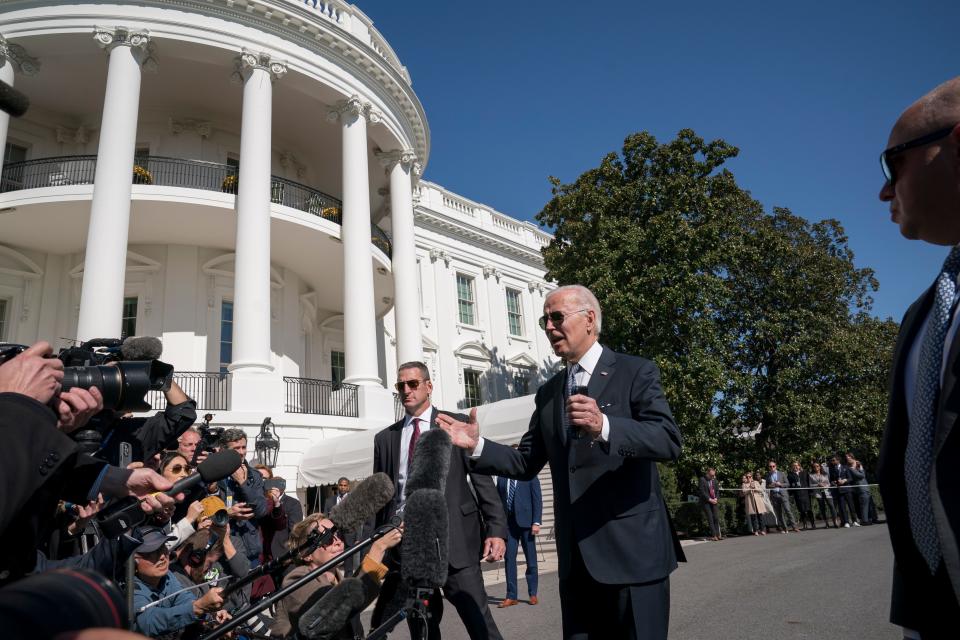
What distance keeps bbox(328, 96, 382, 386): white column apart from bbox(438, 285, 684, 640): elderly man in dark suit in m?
14.5

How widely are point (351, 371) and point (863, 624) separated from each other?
14109 mm

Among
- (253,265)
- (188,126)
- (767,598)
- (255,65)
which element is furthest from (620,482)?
(188,126)

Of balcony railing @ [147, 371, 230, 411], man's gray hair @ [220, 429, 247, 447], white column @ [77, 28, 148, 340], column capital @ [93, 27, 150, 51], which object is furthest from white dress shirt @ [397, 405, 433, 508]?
column capital @ [93, 27, 150, 51]

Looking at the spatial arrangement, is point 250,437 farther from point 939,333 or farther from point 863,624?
point 939,333

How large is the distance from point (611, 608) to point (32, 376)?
2493 millimetres

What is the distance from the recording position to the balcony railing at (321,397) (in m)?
17.3

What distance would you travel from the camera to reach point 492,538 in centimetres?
409

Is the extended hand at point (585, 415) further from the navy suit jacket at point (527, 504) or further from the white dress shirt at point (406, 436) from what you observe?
the navy suit jacket at point (527, 504)

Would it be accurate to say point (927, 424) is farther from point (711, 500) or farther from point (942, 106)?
point (711, 500)

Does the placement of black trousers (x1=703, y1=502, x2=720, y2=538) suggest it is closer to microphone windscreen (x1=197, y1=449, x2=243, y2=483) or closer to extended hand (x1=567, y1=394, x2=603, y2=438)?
extended hand (x1=567, y1=394, x2=603, y2=438)

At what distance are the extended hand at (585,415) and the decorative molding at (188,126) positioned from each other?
2025 centimetres

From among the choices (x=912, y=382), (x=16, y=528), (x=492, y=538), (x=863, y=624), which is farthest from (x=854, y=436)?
(x=16, y=528)

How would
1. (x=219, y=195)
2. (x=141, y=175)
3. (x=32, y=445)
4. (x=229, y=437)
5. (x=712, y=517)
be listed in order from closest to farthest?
(x=32, y=445) < (x=229, y=437) < (x=712, y=517) < (x=219, y=195) < (x=141, y=175)

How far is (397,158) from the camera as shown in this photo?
71.1ft
